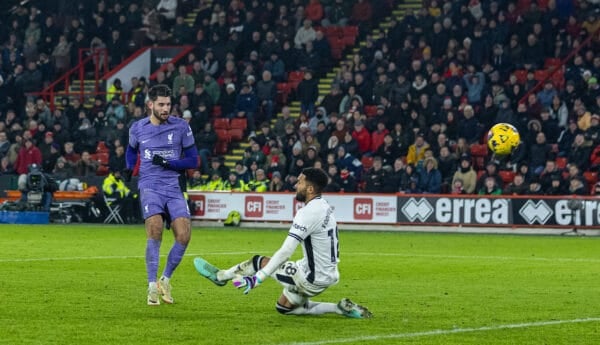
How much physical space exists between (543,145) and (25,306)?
65.6ft

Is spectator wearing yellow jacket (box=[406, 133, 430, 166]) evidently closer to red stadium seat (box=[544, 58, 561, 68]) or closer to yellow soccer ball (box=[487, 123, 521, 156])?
red stadium seat (box=[544, 58, 561, 68])

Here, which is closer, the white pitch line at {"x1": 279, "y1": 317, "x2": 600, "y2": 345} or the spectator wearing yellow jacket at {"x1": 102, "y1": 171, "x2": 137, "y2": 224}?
the white pitch line at {"x1": 279, "y1": 317, "x2": 600, "y2": 345}

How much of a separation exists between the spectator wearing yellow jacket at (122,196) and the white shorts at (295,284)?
70.3ft

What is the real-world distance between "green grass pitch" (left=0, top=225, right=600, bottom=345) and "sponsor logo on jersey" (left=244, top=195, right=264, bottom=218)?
742 centimetres

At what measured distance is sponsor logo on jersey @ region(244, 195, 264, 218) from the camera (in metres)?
31.3

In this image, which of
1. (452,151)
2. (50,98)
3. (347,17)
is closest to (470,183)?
(452,151)

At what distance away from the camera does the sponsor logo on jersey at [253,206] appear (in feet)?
103

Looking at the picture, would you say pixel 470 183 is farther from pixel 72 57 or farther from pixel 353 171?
pixel 72 57

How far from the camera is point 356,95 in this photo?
114 feet

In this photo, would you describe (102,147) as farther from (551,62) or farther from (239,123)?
(551,62)

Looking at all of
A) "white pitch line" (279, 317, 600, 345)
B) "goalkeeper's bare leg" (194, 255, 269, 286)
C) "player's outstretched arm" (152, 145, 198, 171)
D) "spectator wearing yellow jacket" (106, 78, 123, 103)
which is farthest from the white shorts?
"spectator wearing yellow jacket" (106, 78, 123, 103)

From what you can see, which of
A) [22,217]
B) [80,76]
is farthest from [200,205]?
[80,76]

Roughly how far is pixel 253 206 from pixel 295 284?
66.0 feet

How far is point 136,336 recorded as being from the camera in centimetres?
976
